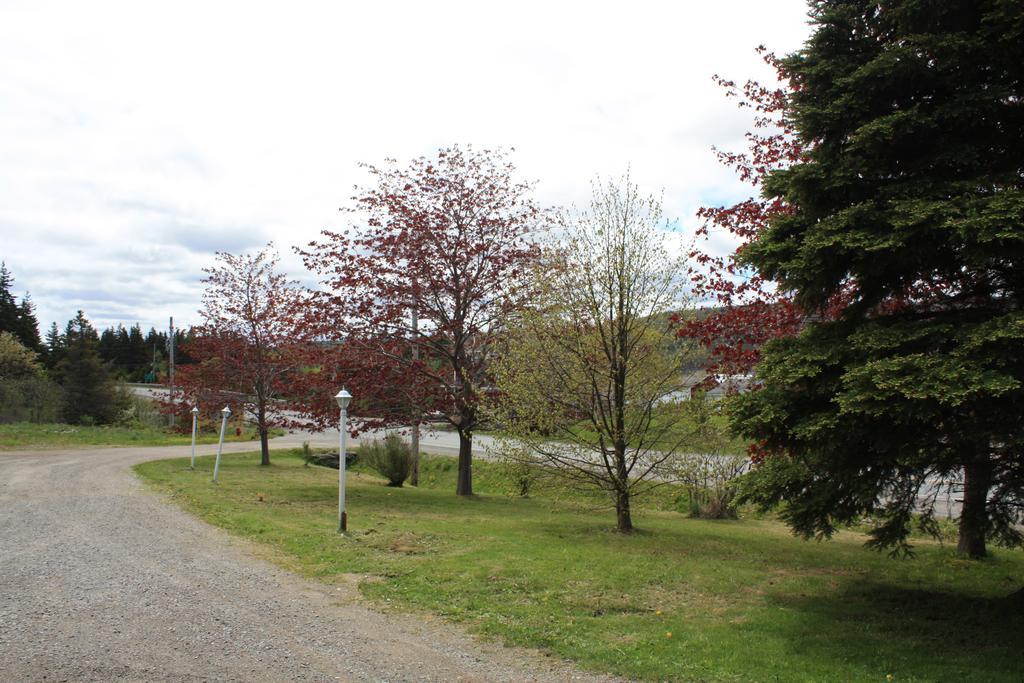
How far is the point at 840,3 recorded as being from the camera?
6953 mm

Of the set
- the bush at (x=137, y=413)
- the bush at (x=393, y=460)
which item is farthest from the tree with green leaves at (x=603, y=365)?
the bush at (x=137, y=413)

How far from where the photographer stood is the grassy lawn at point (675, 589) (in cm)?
562

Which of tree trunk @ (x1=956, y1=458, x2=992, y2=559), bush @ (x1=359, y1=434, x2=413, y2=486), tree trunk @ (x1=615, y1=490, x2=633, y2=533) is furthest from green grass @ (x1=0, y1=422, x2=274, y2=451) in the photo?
tree trunk @ (x1=956, y1=458, x2=992, y2=559)

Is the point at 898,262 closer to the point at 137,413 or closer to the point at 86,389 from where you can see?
the point at 86,389

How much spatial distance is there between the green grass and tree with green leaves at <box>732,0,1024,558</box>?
88.7 ft

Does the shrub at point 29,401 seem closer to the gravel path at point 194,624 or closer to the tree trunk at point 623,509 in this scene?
the gravel path at point 194,624

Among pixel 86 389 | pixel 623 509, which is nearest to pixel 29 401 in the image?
pixel 86 389

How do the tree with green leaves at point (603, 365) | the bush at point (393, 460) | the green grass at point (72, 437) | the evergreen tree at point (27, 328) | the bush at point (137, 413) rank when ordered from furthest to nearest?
the evergreen tree at point (27, 328)
the bush at point (137, 413)
the green grass at point (72, 437)
the bush at point (393, 460)
the tree with green leaves at point (603, 365)

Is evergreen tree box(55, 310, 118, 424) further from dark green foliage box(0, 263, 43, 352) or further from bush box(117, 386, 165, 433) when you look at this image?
dark green foliage box(0, 263, 43, 352)

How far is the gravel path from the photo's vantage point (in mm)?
5160

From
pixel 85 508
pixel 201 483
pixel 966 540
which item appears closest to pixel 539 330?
pixel 966 540

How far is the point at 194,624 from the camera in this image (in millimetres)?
6164

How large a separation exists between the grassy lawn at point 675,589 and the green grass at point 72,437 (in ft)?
55.9

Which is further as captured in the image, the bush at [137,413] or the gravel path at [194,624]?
the bush at [137,413]
